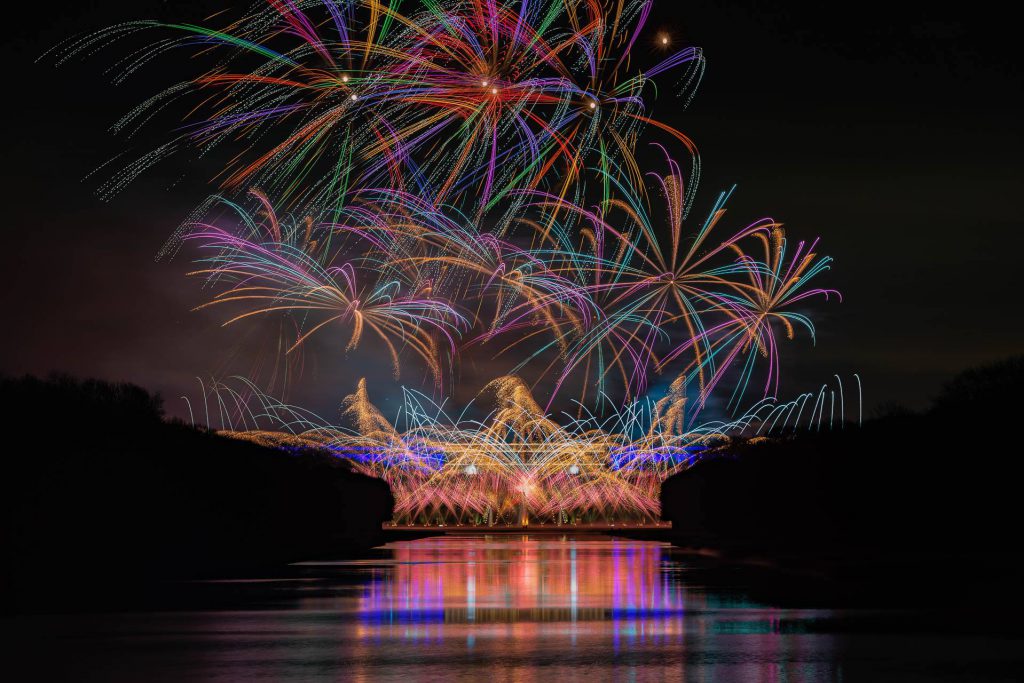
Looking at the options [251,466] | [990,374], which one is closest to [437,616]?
[251,466]

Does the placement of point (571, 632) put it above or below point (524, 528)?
below

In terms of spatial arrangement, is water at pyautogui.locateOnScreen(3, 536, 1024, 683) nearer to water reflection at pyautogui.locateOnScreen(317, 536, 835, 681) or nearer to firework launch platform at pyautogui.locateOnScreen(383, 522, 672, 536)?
water reflection at pyautogui.locateOnScreen(317, 536, 835, 681)

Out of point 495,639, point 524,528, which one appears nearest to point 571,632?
point 495,639

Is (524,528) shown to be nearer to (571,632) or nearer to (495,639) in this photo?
(571,632)

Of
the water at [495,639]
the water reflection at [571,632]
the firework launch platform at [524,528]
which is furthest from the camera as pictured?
the firework launch platform at [524,528]

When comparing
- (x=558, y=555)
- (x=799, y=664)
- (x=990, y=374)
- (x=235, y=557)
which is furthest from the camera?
(x=990, y=374)

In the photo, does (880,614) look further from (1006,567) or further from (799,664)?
(1006,567)

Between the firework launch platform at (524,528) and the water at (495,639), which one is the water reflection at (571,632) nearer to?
the water at (495,639)

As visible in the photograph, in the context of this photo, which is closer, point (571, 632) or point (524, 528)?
point (571, 632)

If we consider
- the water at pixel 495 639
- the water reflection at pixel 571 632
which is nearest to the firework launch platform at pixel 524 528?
the water reflection at pixel 571 632
